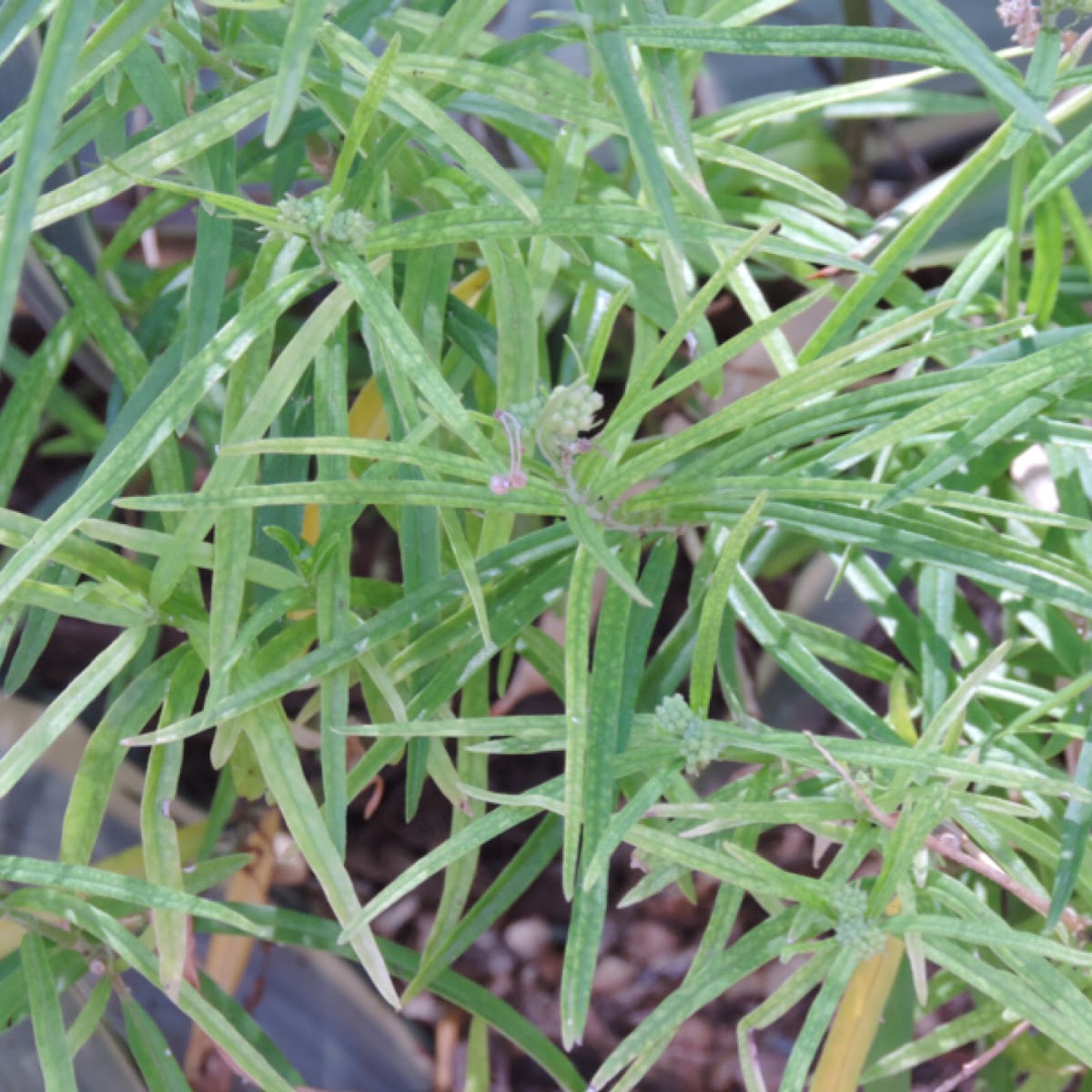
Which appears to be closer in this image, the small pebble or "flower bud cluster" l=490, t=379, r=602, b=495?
"flower bud cluster" l=490, t=379, r=602, b=495

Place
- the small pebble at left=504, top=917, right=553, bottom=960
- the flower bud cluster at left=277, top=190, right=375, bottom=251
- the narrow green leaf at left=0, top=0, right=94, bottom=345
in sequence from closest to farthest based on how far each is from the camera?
the narrow green leaf at left=0, top=0, right=94, bottom=345 → the flower bud cluster at left=277, top=190, right=375, bottom=251 → the small pebble at left=504, top=917, right=553, bottom=960

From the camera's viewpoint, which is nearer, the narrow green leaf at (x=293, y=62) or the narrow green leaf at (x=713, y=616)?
the narrow green leaf at (x=293, y=62)

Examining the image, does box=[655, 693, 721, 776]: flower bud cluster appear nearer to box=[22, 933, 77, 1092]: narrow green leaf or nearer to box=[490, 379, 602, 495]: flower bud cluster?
box=[490, 379, 602, 495]: flower bud cluster

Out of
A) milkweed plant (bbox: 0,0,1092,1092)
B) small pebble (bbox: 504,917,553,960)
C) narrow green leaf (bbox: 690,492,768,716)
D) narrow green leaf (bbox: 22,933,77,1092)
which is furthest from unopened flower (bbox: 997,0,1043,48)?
small pebble (bbox: 504,917,553,960)

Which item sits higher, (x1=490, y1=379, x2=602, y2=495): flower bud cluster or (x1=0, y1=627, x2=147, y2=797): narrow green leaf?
(x1=490, y1=379, x2=602, y2=495): flower bud cluster

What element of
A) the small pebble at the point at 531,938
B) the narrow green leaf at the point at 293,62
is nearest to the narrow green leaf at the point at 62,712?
the narrow green leaf at the point at 293,62

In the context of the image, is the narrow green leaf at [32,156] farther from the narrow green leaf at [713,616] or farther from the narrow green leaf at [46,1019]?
the narrow green leaf at [46,1019]

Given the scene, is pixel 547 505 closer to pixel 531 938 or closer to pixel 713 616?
pixel 713 616

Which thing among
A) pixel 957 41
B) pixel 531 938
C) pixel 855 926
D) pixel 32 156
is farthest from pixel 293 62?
pixel 531 938

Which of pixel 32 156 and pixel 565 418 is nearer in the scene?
pixel 32 156
